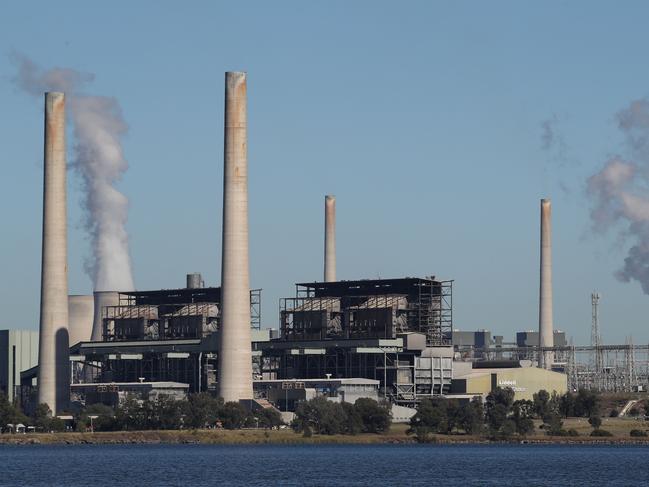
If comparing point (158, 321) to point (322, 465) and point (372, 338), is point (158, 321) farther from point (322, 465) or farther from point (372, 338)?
point (322, 465)

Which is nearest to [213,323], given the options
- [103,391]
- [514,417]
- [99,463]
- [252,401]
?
[103,391]

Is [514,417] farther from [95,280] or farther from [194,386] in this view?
[95,280]

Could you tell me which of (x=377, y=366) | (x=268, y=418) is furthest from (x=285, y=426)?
(x=377, y=366)

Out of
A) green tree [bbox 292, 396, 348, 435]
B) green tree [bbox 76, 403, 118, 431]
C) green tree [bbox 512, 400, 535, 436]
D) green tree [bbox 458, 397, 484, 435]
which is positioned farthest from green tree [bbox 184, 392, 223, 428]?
green tree [bbox 512, 400, 535, 436]

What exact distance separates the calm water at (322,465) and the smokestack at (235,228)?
13.8m

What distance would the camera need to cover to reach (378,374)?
174375 millimetres

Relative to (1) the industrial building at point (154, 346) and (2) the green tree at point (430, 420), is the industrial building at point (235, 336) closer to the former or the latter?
(1) the industrial building at point (154, 346)

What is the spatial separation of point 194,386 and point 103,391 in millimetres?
13092

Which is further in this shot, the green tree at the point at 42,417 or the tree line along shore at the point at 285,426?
the green tree at the point at 42,417

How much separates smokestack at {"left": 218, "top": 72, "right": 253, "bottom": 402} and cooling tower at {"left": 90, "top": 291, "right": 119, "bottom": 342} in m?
38.9

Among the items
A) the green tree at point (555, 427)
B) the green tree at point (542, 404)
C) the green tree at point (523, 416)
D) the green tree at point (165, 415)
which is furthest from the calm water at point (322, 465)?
the green tree at point (542, 404)

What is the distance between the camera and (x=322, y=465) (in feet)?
361

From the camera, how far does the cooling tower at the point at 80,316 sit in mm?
192750

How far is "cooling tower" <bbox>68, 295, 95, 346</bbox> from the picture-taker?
7589 inches
